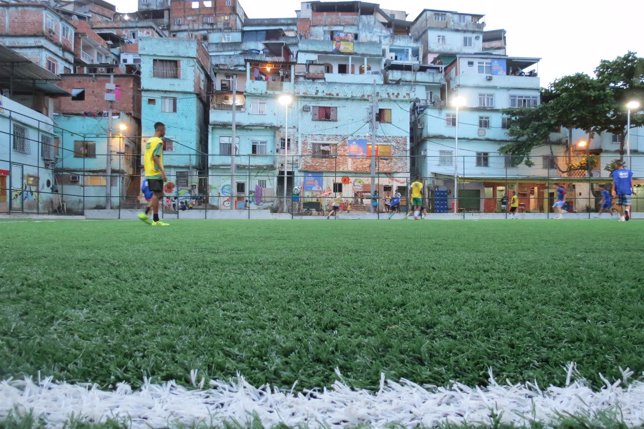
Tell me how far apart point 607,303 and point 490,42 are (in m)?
53.7

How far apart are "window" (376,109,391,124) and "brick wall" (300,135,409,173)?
1.18m

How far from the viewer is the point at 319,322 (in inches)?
57.9

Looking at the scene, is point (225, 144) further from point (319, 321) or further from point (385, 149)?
point (319, 321)

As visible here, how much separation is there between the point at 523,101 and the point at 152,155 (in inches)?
1183

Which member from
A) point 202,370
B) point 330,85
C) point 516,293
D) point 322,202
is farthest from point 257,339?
point 330,85

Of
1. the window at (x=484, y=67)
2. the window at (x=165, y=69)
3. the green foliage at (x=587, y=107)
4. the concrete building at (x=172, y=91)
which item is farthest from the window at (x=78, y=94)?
the window at (x=484, y=67)

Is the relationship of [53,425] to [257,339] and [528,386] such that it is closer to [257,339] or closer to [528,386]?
[257,339]

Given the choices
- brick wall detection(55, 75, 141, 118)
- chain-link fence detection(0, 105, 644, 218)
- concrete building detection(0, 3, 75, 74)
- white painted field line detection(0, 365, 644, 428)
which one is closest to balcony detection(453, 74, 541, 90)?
chain-link fence detection(0, 105, 644, 218)

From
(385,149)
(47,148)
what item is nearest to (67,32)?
(47,148)

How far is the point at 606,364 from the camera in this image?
1.11 meters

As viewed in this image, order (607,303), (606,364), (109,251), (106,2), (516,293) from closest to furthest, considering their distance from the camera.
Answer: (606,364), (607,303), (516,293), (109,251), (106,2)

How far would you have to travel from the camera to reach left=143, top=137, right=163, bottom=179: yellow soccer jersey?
7512 mm

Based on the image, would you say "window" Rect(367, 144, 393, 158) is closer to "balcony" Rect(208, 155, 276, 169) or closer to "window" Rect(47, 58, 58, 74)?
"balcony" Rect(208, 155, 276, 169)

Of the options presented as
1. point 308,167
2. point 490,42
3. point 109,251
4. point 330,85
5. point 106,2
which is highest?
point 106,2
